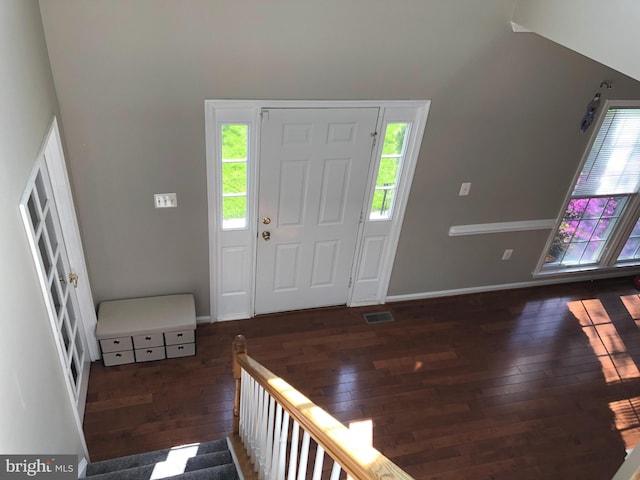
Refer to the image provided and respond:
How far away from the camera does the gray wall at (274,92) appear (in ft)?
9.92

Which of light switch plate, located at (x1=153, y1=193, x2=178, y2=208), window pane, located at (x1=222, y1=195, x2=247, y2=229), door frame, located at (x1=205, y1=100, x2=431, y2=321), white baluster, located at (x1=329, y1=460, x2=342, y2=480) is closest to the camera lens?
white baluster, located at (x1=329, y1=460, x2=342, y2=480)

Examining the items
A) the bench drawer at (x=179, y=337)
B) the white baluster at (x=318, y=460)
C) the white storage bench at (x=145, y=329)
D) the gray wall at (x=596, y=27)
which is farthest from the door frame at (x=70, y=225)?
the gray wall at (x=596, y=27)

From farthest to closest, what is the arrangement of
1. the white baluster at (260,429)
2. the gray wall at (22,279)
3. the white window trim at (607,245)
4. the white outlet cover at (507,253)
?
1. the white outlet cover at (507,253)
2. the white window trim at (607,245)
3. the white baluster at (260,429)
4. the gray wall at (22,279)

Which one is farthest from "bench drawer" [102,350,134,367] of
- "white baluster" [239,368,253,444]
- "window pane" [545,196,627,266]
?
"window pane" [545,196,627,266]

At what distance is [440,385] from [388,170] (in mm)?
1768

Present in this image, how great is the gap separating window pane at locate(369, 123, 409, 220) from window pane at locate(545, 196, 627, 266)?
6.31ft

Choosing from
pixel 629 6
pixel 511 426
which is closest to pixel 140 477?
pixel 511 426

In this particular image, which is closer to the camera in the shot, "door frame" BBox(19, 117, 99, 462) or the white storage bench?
"door frame" BBox(19, 117, 99, 462)

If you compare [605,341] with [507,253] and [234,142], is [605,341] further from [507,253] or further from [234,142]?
[234,142]

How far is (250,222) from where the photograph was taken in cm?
395

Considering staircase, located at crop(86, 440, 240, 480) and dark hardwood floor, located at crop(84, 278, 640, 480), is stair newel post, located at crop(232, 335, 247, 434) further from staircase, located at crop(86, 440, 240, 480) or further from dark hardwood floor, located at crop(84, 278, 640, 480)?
dark hardwood floor, located at crop(84, 278, 640, 480)

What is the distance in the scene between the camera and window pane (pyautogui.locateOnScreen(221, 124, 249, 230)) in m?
3.53

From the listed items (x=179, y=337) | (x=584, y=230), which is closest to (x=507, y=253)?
(x=584, y=230)

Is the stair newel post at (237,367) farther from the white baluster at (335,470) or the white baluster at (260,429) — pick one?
the white baluster at (335,470)
